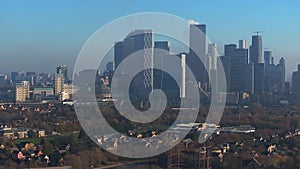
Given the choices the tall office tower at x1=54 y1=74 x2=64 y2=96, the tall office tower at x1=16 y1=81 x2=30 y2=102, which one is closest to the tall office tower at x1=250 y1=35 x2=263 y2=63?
the tall office tower at x1=54 y1=74 x2=64 y2=96

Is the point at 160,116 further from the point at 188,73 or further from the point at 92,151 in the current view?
the point at 188,73

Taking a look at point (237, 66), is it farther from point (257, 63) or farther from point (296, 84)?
point (296, 84)

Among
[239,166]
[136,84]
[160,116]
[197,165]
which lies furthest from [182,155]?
[136,84]

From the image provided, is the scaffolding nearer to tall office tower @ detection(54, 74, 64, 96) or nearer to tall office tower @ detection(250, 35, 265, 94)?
tall office tower @ detection(54, 74, 64, 96)

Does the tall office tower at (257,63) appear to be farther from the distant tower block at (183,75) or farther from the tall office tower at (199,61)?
the distant tower block at (183,75)

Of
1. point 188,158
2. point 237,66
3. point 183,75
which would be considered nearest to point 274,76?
point 237,66

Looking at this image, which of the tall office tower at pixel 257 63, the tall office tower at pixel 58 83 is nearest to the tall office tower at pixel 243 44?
the tall office tower at pixel 257 63
